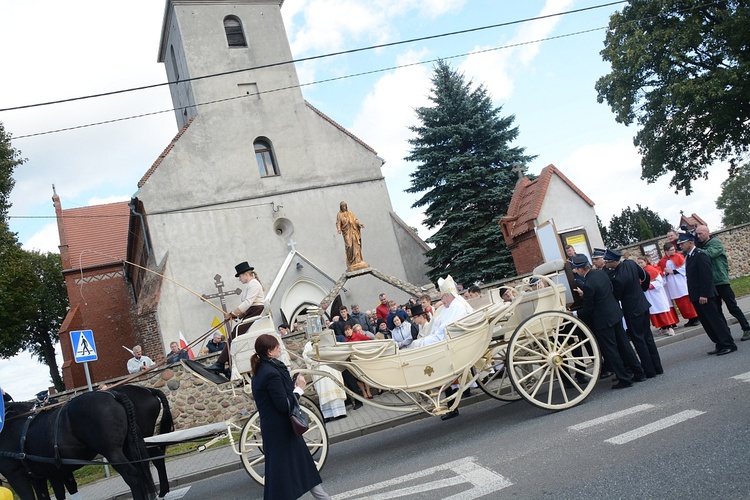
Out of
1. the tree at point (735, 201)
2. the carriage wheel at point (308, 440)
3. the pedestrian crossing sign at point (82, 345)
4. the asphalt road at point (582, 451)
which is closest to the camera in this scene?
the asphalt road at point (582, 451)

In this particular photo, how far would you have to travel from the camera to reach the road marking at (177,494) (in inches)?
314

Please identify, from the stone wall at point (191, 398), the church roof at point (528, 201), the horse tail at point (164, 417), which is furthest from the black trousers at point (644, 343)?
the church roof at point (528, 201)

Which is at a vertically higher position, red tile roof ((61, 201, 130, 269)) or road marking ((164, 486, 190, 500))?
red tile roof ((61, 201, 130, 269))

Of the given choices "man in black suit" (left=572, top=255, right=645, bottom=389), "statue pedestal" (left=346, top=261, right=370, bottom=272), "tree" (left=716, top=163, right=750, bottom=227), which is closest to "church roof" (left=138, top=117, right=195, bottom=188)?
"statue pedestal" (left=346, top=261, right=370, bottom=272)

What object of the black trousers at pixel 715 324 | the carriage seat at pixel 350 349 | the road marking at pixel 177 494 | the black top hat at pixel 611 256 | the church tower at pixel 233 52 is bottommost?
the road marking at pixel 177 494

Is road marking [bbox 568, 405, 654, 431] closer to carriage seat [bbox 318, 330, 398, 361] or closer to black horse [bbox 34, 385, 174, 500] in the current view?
carriage seat [bbox 318, 330, 398, 361]

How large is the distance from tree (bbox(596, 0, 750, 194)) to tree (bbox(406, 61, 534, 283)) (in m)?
5.73

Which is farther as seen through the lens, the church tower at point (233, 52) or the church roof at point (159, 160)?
the church tower at point (233, 52)

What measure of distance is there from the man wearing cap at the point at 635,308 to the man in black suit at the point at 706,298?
93cm

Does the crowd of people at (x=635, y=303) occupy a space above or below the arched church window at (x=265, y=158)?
below

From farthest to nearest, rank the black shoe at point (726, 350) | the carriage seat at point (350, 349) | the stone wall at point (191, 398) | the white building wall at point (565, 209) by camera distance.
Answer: the white building wall at point (565, 209) → the stone wall at point (191, 398) → the black shoe at point (726, 350) → the carriage seat at point (350, 349)

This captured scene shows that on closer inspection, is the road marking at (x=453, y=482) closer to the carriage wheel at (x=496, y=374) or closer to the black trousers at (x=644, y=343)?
the carriage wheel at (x=496, y=374)

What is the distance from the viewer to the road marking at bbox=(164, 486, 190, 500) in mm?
7977

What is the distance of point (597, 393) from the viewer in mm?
8070
